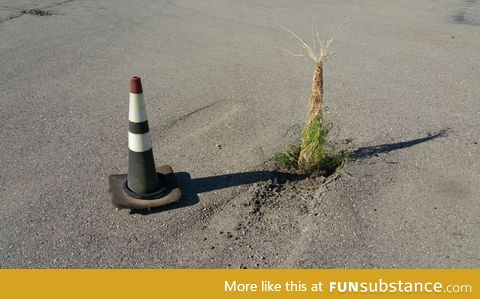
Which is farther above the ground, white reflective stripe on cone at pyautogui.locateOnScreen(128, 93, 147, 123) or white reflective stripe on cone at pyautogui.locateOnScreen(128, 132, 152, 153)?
white reflective stripe on cone at pyautogui.locateOnScreen(128, 93, 147, 123)

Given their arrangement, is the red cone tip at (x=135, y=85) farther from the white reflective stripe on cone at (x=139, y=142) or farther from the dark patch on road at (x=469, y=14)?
the dark patch on road at (x=469, y=14)

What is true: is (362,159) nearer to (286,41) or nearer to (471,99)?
(471,99)

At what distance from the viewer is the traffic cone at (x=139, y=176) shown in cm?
379

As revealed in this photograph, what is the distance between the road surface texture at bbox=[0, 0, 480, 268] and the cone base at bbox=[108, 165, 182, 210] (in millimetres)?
82

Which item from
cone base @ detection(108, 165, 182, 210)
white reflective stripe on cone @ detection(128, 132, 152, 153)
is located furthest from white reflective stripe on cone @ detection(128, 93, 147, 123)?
cone base @ detection(108, 165, 182, 210)

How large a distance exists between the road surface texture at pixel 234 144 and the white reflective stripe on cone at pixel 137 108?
2.56 feet

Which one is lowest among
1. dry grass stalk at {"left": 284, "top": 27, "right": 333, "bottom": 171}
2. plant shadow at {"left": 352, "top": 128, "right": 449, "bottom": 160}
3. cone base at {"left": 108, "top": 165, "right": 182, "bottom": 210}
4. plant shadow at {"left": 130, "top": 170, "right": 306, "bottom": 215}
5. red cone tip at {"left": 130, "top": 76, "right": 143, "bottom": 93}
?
plant shadow at {"left": 130, "top": 170, "right": 306, "bottom": 215}

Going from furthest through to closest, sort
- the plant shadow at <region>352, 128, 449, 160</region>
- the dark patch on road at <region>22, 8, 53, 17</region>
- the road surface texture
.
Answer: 1. the dark patch on road at <region>22, 8, 53, 17</region>
2. the plant shadow at <region>352, 128, 449, 160</region>
3. the road surface texture

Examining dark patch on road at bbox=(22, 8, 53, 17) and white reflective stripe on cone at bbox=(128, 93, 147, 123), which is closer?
white reflective stripe on cone at bbox=(128, 93, 147, 123)

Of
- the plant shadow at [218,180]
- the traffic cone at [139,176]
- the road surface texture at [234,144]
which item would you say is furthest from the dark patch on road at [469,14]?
the traffic cone at [139,176]

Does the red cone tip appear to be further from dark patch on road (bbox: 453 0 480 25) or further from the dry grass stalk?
dark patch on road (bbox: 453 0 480 25)

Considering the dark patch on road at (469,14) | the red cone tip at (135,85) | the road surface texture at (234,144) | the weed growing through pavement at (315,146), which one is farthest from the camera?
the dark patch on road at (469,14)

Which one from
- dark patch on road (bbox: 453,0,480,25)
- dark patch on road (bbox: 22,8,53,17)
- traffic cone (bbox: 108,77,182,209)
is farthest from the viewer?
dark patch on road (bbox: 453,0,480,25)

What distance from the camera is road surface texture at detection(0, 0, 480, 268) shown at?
3482 millimetres
